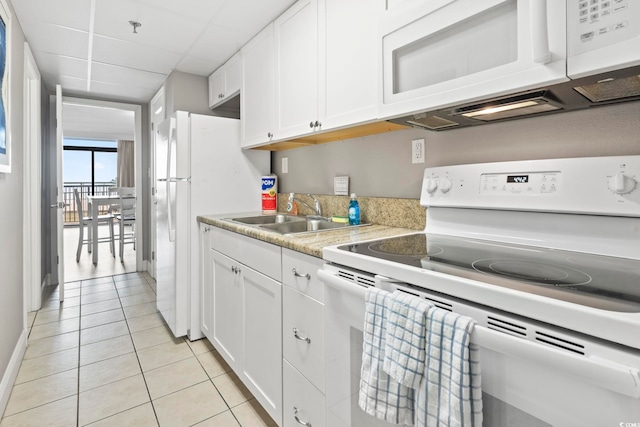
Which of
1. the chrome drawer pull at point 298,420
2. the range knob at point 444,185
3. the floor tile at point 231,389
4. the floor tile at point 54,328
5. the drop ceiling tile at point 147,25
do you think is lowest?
the floor tile at point 231,389

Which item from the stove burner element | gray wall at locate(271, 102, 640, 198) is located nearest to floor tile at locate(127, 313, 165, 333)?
gray wall at locate(271, 102, 640, 198)

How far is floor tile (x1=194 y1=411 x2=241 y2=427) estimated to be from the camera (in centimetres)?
154

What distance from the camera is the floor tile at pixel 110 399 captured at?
5.29ft

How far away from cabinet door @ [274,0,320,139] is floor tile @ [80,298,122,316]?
2.34 metres

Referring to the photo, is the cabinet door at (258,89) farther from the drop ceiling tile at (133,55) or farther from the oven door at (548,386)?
the oven door at (548,386)

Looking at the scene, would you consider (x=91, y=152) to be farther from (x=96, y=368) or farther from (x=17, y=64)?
(x=96, y=368)

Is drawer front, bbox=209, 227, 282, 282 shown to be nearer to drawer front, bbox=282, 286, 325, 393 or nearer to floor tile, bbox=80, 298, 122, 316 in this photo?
drawer front, bbox=282, 286, 325, 393

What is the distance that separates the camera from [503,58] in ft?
3.02

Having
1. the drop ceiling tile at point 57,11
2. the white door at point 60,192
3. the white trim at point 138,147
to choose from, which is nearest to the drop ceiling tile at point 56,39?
the drop ceiling tile at point 57,11

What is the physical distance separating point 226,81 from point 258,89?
61 centimetres

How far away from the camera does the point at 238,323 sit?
Answer: 1778mm

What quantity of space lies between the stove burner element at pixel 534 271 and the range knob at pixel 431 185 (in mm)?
506

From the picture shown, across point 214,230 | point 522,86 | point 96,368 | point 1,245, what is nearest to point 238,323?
point 214,230

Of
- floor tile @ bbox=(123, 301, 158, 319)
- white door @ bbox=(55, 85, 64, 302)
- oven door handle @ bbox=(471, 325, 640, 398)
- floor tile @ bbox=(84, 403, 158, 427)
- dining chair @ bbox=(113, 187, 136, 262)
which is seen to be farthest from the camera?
dining chair @ bbox=(113, 187, 136, 262)
